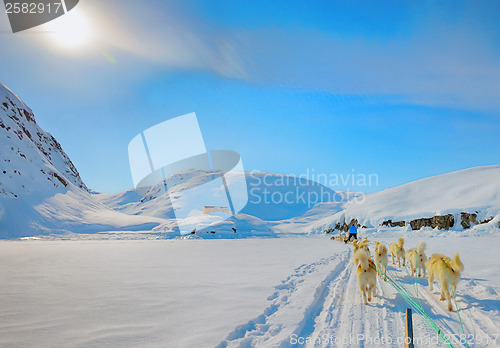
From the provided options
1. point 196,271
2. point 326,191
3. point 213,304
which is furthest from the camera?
point 326,191

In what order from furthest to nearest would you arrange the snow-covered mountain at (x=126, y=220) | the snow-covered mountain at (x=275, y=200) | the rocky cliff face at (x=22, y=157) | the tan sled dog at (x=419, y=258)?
the snow-covered mountain at (x=275, y=200) < the rocky cliff face at (x=22, y=157) < the snow-covered mountain at (x=126, y=220) < the tan sled dog at (x=419, y=258)

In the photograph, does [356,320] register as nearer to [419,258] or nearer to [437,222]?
[419,258]

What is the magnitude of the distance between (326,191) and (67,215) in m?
162

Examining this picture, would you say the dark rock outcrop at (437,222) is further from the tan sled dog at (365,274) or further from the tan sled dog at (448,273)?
the tan sled dog at (365,274)

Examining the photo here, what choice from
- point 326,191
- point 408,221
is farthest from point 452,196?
point 326,191

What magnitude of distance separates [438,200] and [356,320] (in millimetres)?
43693

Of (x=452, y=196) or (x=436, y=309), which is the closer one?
(x=436, y=309)

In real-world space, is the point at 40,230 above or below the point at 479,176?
below

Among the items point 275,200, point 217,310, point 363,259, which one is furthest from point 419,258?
point 275,200

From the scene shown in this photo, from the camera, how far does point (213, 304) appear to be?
496 centimetres

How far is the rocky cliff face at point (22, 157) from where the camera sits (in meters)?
47.4

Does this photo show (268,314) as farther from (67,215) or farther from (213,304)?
(67,215)

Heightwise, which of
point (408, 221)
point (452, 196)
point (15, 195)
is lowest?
point (408, 221)

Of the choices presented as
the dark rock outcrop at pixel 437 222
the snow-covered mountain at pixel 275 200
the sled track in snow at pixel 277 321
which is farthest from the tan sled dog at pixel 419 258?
the snow-covered mountain at pixel 275 200
